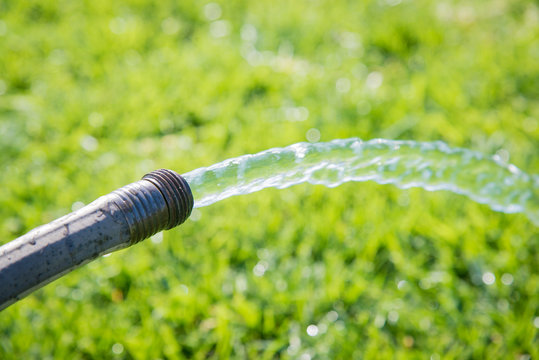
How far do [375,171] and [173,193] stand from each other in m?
0.72

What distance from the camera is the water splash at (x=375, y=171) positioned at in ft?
4.00

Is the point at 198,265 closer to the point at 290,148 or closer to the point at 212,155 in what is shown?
the point at 212,155

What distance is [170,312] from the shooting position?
174 centimetres

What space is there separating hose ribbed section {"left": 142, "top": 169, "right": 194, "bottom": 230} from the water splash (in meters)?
0.20

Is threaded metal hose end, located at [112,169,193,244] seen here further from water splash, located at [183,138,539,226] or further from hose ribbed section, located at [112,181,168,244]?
water splash, located at [183,138,539,226]

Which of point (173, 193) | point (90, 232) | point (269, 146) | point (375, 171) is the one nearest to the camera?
point (90, 232)

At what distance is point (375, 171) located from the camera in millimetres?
1503

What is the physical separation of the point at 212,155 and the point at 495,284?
4.12 feet

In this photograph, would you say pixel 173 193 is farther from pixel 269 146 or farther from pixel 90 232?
pixel 269 146

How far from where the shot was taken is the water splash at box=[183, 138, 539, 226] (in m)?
1.22

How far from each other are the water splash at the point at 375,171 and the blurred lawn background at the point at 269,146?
21 cm

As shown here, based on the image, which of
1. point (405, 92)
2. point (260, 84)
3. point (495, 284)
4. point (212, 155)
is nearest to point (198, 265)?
point (212, 155)

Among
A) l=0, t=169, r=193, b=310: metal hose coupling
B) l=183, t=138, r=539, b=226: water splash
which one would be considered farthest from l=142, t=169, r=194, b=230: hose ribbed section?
l=183, t=138, r=539, b=226: water splash

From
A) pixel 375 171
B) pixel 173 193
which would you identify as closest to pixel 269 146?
pixel 375 171
